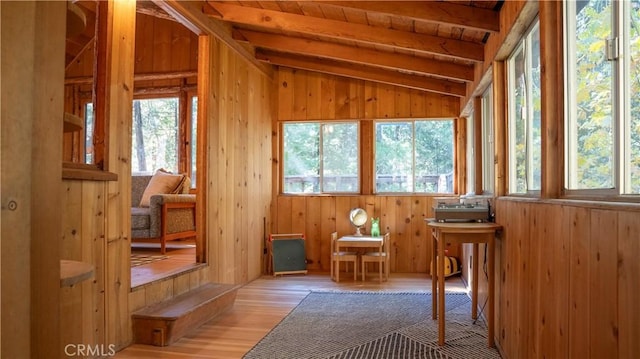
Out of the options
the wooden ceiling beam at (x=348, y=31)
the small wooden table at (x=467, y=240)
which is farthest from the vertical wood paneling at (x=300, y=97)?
the small wooden table at (x=467, y=240)

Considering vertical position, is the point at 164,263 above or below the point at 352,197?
below

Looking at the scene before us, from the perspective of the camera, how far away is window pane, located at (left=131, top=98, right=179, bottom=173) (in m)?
5.58

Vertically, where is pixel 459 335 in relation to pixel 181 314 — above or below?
below

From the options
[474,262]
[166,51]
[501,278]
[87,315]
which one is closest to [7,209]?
[87,315]

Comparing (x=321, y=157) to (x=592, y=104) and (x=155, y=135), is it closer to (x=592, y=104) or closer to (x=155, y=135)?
(x=155, y=135)

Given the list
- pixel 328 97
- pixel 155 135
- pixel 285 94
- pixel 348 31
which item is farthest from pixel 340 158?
pixel 155 135

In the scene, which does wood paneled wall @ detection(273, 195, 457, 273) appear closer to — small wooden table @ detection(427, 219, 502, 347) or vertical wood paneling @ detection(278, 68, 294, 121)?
vertical wood paneling @ detection(278, 68, 294, 121)

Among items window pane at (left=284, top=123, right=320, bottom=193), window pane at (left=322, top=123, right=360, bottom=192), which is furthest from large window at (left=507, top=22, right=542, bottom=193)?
window pane at (left=284, top=123, right=320, bottom=193)

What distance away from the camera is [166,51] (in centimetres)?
557

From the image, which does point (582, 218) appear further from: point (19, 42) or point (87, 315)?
point (87, 315)

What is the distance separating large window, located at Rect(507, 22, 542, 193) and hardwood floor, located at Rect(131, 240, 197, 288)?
2.59 metres

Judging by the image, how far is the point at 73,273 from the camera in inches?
38.4

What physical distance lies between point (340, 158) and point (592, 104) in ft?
12.8

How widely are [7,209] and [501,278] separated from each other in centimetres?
262
